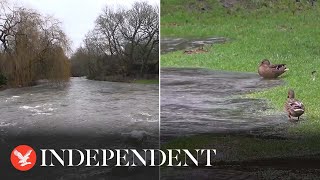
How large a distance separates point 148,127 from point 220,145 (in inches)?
17.8

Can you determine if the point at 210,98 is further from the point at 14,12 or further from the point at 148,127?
the point at 14,12

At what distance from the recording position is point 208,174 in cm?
853

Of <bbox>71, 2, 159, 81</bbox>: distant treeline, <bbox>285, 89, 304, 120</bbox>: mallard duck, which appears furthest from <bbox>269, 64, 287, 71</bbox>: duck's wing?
<bbox>71, 2, 159, 81</bbox>: distant treeline

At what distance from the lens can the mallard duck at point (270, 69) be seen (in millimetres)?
8594

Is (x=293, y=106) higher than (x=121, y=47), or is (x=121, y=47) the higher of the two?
(x=121, y=47)

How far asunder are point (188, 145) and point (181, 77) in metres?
0.43

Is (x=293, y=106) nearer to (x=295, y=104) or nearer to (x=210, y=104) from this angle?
(x=295, y=104)

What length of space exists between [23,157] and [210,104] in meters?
1.18

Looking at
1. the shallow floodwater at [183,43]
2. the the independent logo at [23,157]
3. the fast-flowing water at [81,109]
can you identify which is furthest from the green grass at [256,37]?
the the independent logo at [23,157]

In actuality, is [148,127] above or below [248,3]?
below

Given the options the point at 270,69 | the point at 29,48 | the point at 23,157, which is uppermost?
the point at 29,48

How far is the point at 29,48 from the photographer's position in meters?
8.59

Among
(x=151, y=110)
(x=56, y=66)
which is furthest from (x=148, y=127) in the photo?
(x=56, y=66)

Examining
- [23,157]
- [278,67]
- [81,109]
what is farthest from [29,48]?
[278,67]
